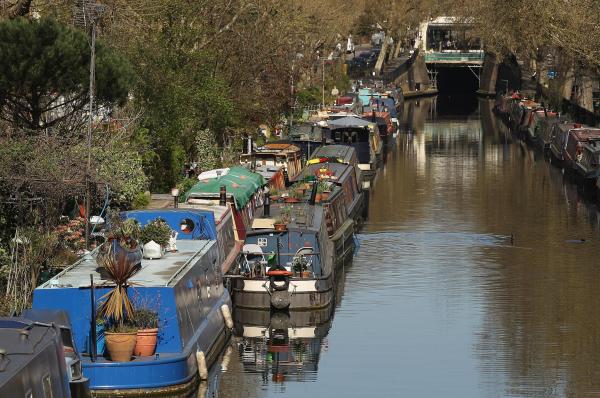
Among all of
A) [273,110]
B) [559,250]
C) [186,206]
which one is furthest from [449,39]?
[186,206]

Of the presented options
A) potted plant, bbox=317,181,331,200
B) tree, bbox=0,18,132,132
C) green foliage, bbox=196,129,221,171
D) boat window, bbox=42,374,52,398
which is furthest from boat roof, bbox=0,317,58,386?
green foliage, bbox=196,129,221,171

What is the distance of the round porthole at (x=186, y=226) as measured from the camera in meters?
34.9

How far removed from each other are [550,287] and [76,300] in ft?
60.0

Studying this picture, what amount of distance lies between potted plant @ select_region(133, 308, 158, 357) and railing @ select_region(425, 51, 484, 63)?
111 m

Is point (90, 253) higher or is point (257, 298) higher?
point (90, 253)

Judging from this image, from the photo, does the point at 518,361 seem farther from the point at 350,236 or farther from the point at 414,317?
the point at 350,236

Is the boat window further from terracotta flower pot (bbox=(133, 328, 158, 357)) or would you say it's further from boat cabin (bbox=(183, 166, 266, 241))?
boat cabin (bbox=(183, 166, 266, 241))

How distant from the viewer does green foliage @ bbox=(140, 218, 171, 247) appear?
31.2m

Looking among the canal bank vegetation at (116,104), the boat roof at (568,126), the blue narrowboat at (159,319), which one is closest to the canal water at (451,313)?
the blue narrowboat at (159,319)

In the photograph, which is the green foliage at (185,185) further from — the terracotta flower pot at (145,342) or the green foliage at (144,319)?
the terracotta flower pot at (145,342)

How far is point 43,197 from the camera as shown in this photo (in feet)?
103

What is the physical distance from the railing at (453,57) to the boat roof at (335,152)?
2920 inches

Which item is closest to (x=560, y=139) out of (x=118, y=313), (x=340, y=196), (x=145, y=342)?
(x=340, y=196)

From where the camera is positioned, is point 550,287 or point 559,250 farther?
point 559,250
